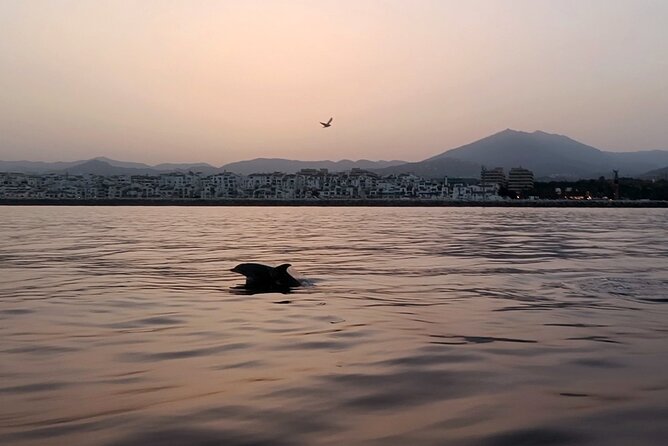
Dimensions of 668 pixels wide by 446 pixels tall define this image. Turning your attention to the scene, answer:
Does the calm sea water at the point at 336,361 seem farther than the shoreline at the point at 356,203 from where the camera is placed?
No

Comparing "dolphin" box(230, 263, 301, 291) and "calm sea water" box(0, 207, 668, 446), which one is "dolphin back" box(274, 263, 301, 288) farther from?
"calm sea water" box(0, 207, 668, 446)

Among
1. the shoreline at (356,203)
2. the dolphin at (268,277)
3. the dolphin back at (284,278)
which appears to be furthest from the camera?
the shoreline at (356,203)

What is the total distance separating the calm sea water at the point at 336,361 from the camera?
4.54 meters

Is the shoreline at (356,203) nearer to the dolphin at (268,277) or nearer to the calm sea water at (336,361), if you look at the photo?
the dolphin at (268,277)

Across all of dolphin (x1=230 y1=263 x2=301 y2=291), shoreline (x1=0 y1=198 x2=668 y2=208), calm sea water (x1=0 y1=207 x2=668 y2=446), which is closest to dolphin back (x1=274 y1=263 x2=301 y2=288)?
dolphin (x1=230 y1=263 x2=301 y2=291)

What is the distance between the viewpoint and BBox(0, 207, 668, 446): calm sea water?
4.54 meters

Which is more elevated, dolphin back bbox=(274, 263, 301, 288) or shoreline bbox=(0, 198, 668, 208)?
dolphin back bbox=(274, 263, 301, 288)

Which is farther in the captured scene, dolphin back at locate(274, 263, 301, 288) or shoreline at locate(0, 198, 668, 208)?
shoreline at locate(0, 198, 668, 208)

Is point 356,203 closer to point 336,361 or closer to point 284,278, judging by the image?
point 284,278

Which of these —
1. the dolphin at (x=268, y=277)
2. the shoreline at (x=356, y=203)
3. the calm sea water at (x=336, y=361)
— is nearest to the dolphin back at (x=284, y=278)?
the dolphin at (x=268, y=277)

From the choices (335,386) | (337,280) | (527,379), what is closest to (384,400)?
(335,386)

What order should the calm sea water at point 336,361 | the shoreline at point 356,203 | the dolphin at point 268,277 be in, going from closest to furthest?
1. the calm sea water at point 336,361
2. the dolphin at point 268,277
3. the shoreline at point 356,203

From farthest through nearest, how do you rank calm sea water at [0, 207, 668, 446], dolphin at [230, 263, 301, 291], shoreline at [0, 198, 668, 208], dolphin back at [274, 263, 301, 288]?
1. shoreline at [0, 198, 668, 208]
2. dolphin back at [274, 263, 301, 288]
3. dolphin at [230, 263, 301, 291]
4. calm sea water at [0, 207, 668, 446]

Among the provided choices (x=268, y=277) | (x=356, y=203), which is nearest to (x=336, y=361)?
(x=268, y=277)
